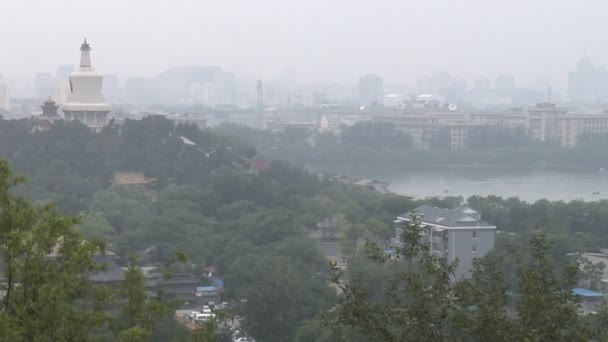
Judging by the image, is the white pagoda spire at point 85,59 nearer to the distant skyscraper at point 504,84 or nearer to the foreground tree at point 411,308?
the foreground tree at point 411,308

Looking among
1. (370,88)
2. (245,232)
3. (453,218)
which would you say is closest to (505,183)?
(245,232)

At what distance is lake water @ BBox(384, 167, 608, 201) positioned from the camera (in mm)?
20391

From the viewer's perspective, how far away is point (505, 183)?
23500 mm

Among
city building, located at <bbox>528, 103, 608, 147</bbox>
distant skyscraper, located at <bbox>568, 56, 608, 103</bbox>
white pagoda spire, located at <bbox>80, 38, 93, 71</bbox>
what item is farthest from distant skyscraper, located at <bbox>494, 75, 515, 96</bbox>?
white pagoda spire, located at <bbox>80, 38, 93, 71</bbox>

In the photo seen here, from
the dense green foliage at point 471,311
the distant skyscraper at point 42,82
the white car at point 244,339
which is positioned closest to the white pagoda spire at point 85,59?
the white car at point 244,339

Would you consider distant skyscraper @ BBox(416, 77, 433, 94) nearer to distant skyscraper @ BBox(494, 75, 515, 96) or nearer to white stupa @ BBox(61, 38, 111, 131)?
distant skyscraper @ BBox(494, 75, 515, 96)

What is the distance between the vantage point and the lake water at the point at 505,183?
20391 millimetres

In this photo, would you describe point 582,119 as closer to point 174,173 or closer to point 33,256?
point 174,173

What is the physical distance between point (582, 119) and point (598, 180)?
11.7 metres

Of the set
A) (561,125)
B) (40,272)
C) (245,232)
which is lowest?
(561,125)

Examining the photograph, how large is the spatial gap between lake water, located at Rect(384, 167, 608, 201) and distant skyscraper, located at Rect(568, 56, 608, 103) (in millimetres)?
37194

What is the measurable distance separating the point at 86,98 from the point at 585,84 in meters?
51.0

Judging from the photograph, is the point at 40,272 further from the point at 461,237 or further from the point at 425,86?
the point at 425,86

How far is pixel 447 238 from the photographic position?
1031 cm
